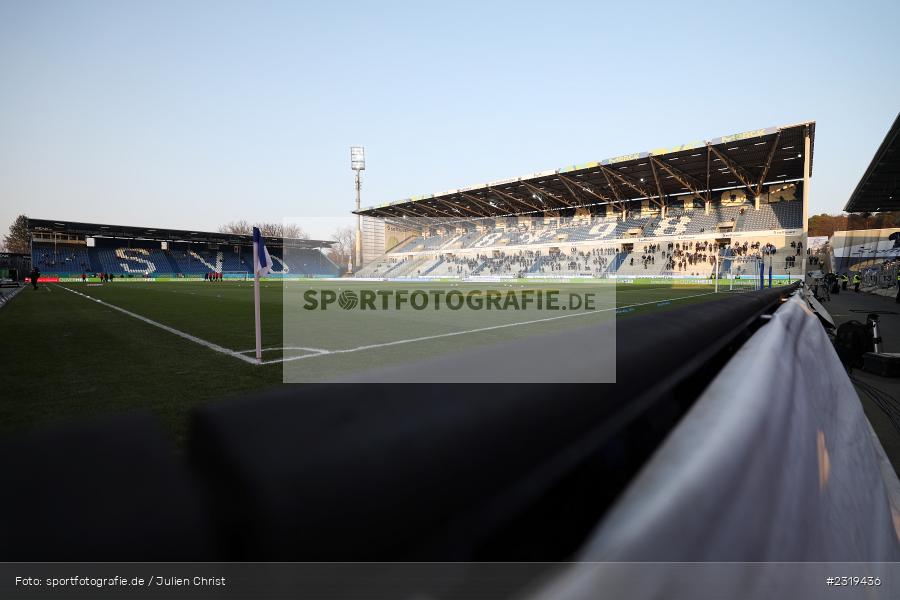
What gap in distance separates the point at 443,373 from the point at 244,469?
0.83 feet

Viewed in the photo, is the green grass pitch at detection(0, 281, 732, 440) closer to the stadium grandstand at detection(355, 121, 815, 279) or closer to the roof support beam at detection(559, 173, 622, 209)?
the stadium grandstand at detection(355, 121, 815, 279)

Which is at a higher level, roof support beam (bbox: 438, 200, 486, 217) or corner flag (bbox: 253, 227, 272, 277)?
roof support beam (bbox: 438, 200, 486, 217)

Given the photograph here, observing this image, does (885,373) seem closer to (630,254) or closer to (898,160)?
(898,160)

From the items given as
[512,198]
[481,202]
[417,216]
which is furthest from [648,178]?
[417,216]

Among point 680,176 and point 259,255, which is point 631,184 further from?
point 259,255

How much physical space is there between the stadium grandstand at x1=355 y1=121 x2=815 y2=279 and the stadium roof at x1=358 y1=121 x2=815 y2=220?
102 millimetres

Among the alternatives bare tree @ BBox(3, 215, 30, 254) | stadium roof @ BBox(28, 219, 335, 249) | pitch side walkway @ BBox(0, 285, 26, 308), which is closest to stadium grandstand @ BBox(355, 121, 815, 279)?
stadium roof @ BBox(28, 219, 335, 249)

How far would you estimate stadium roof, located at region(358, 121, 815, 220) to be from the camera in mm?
29297

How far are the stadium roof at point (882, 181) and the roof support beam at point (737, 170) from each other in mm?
7020

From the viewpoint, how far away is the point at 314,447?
0.29 metres

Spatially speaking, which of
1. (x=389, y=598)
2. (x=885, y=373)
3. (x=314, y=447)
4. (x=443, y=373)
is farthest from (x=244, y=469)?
(x=885, y=373)

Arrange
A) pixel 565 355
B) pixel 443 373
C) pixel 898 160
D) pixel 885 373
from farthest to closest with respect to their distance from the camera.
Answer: pixel 898 160, pixel 885 373, pixel 565 355, pixel 443 373

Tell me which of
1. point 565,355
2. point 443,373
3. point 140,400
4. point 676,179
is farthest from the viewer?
point 676,179

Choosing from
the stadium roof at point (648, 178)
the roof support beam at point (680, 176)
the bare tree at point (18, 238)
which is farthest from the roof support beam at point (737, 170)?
the bare tree at point (18, 238)
